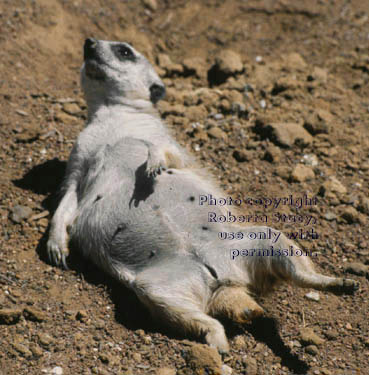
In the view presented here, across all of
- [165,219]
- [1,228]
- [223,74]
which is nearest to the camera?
[165,219]

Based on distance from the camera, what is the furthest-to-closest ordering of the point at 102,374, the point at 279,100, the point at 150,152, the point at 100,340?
the point at 279,100, the point at 150,152, the point at 100,340, the point at 102,374

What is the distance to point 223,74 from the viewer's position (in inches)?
252

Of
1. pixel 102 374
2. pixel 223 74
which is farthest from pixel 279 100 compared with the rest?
pixel 102 374

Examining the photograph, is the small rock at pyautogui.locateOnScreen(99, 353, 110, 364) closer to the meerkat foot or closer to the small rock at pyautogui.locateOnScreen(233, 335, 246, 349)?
the small rock at pyautogui.locateOnScreen(233, 335, 246, 349)

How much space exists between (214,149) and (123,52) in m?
1.33

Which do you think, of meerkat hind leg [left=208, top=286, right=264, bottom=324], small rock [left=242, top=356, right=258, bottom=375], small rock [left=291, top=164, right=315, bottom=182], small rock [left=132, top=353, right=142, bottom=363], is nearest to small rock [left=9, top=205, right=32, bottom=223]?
small rock [left=132, top=353, right=142, bottom=363]

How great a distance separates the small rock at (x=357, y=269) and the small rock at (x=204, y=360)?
1438 mm

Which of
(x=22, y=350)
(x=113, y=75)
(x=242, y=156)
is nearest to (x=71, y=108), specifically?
(x=113, y=75)

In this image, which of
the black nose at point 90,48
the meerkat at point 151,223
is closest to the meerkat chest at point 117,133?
the meerkat at point 151,223

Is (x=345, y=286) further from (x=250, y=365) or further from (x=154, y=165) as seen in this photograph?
(x=154, y=165)

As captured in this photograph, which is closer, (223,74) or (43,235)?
(43,235)

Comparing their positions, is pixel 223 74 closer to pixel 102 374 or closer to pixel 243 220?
pixel 243 220

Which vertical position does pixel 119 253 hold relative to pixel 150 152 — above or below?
below

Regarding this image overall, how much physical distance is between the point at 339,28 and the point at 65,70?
388 centimetres
